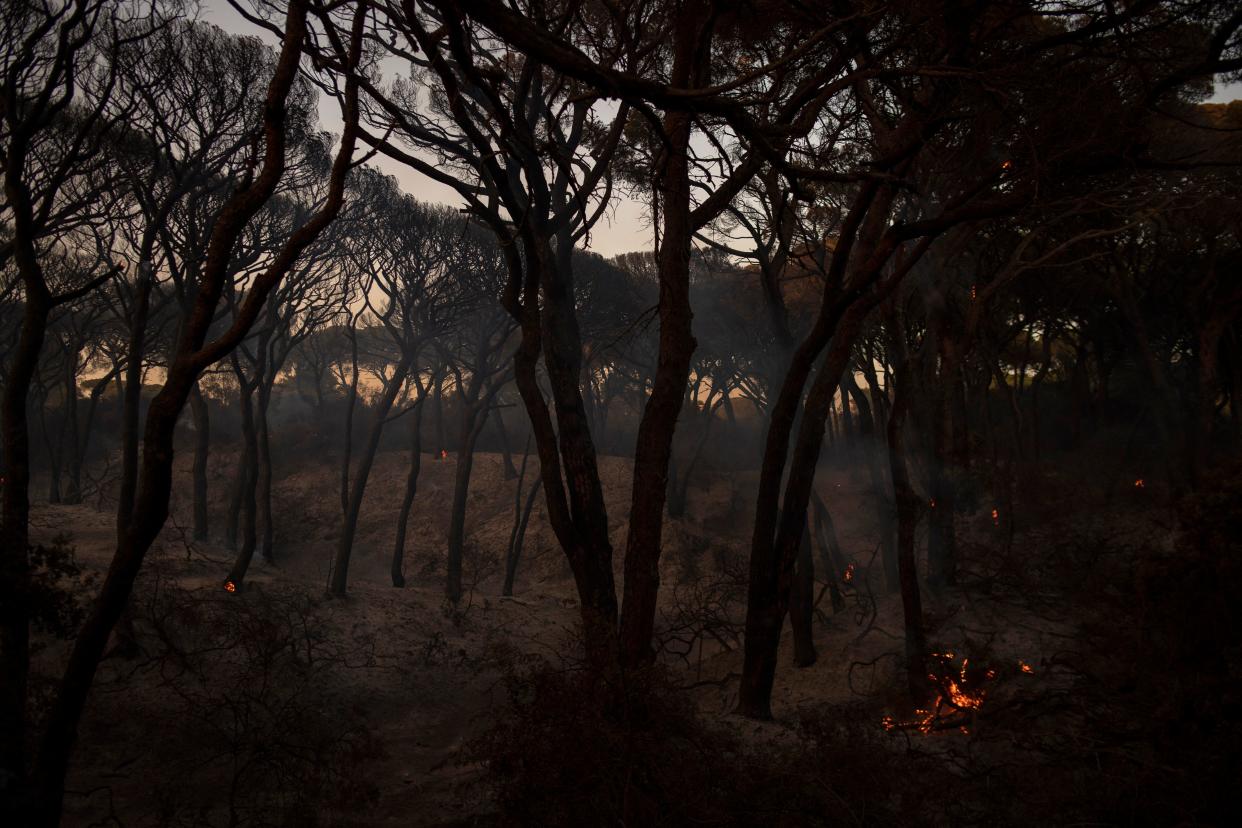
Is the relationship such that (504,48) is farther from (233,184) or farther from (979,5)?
(233,184)

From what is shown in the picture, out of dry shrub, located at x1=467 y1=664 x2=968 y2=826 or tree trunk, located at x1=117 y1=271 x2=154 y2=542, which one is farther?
tree trunk, located at x1=117 y1=271 x2=154 y2=542

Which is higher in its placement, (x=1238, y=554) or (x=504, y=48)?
(x=504, y=48)

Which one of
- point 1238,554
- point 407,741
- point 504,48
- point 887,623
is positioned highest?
point 504,48

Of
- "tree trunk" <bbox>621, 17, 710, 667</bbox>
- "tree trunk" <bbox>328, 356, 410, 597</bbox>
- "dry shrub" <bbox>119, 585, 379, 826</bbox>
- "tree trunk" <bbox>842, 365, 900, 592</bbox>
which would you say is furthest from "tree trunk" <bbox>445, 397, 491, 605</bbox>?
"tree trunk" <bbox>621, 17, 710, 667</bbox>

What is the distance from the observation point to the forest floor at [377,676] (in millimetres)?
5848

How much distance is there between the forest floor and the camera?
585cm

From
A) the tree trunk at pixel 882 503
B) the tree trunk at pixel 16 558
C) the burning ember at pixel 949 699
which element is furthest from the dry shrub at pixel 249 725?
the tree trunk at pixel 882 503

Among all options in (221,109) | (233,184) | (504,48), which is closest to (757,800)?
(504,48)

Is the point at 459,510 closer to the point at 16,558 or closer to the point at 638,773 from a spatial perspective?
the point at 16,558

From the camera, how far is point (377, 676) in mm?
10852

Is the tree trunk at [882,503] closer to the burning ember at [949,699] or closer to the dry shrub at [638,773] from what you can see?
the burning ember at [949,699]

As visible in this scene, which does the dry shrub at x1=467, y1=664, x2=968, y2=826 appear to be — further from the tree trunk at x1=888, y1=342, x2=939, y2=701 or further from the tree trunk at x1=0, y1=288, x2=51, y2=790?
the tree trunk at x1=888, y1=342, x2=939, y2=701

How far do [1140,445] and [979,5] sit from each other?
1812 centimetres

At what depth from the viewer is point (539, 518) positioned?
24.5m
